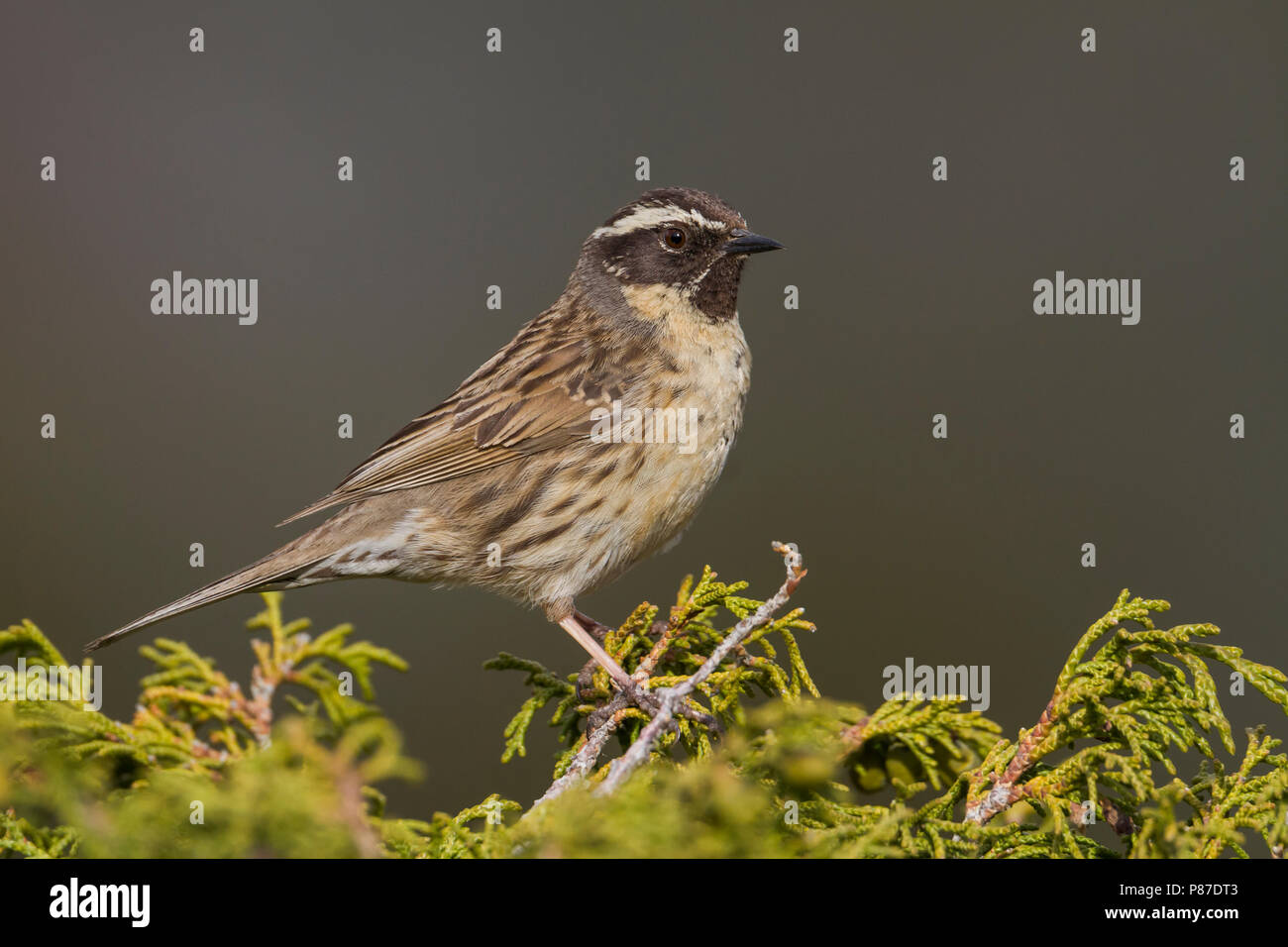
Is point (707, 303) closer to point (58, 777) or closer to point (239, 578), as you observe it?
point (239, 578)

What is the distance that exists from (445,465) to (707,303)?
1528 mm

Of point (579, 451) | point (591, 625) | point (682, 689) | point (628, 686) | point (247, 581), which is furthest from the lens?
point (591, 625)

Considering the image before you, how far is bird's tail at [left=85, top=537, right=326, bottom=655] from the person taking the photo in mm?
4102

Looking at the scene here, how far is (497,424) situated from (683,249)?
4.18 feet

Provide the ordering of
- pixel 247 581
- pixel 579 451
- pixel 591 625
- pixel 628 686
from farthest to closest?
pixel 591 625 → pixel 579 451 → pixel 247 581 → pixel 628 686

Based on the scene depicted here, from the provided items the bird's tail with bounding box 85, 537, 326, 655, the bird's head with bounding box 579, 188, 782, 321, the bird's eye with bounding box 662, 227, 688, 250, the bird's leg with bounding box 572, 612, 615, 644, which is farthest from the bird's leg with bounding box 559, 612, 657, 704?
the bird's eye with bounding box 662, 227, 688, 250

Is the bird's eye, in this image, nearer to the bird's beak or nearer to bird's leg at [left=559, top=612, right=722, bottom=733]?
the bird's beak

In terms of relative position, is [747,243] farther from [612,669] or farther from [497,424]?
[612,669]

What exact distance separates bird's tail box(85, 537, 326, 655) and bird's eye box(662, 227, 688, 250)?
7.42 feet

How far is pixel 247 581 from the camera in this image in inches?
174

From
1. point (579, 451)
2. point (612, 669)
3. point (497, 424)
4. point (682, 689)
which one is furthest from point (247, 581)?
point (682, 689)

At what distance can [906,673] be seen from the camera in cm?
615

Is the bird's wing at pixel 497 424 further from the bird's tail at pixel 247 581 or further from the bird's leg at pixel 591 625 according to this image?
the bird's leg at pixel 591 625
